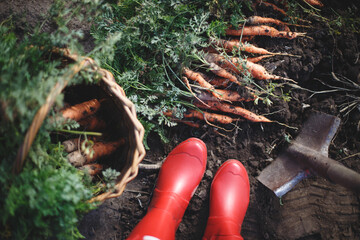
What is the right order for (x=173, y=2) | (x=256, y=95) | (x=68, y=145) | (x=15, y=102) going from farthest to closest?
(x=256, y=95)
(x=173, y=2)
(x=68, y=145)
(x=15, y=102)

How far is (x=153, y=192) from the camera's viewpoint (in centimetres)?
226

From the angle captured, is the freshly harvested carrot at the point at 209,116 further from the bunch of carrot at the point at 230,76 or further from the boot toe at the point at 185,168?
the boot toe at the point at 185,168

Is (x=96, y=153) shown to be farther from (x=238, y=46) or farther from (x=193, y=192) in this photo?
(x=238, y=46)

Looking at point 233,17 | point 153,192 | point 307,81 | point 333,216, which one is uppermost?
point 233,17

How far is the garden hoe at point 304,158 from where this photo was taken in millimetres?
2053

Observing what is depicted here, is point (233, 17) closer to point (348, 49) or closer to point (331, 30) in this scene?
point (331, 30)

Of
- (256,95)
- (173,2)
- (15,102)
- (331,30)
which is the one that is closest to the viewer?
(15,102)

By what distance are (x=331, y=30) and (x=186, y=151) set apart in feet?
6.34

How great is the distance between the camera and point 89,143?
1.66 metres

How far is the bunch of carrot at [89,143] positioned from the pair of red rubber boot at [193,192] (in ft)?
1.99

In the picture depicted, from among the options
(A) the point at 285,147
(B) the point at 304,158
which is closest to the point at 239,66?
(A) the point at 285,147

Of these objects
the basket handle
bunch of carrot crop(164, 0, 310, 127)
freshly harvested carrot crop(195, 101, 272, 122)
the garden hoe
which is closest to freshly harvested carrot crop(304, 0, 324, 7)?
bunch of carrot crop(164, 0, 310, 127)

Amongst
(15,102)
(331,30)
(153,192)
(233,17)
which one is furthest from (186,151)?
(331,30)

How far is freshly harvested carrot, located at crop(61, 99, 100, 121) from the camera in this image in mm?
1609
